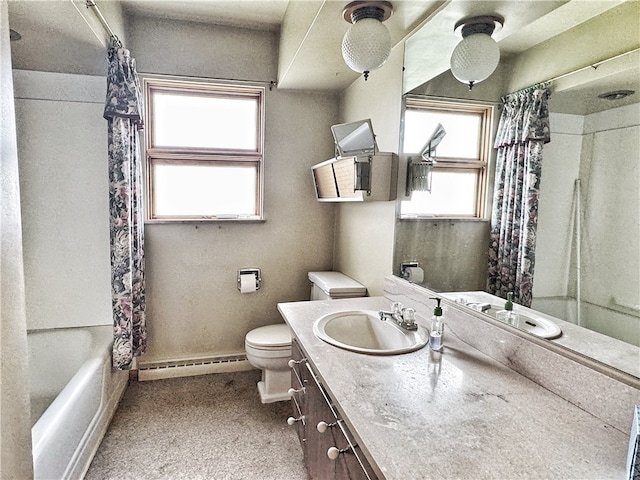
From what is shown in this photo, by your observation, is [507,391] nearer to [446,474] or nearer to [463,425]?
[463,425]

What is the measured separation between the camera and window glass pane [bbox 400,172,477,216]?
1.59m

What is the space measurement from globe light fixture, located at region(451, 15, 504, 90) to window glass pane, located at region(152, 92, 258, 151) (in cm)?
172

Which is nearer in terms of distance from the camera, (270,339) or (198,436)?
(198,436)

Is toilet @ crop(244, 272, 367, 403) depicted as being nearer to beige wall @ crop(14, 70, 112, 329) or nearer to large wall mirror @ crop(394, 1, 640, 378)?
beige wall @ crop(14, 70, 112, 329)

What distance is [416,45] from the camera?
181cm

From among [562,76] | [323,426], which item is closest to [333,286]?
[323,426]

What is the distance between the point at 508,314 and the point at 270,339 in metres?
1.58

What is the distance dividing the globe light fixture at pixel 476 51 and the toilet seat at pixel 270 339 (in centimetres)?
181

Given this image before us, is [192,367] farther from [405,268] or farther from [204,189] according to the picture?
[405,268]

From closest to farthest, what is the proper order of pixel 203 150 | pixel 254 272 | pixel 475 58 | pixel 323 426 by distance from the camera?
pixel 323 426 < pixel 475 58 < pixel 203 150 < pixel 254 272

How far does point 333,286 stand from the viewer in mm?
2406

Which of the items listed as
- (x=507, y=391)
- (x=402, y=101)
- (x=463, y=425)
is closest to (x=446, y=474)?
(x=463, y=425)

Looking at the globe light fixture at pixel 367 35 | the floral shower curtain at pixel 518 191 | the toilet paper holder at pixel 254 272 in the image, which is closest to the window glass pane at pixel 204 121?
the toilet paper holder at pixel 254 272

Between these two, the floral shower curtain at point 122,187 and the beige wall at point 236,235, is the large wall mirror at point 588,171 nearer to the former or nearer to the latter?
the beige wall at point 236,235
